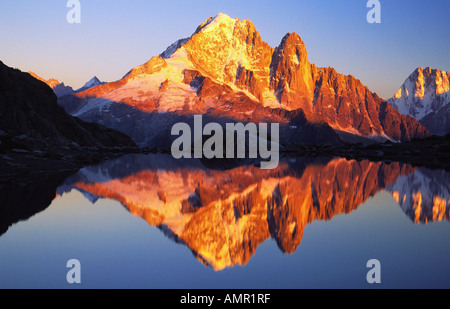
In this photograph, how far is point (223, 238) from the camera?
2334 cm

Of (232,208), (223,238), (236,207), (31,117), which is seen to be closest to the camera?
(223,238)

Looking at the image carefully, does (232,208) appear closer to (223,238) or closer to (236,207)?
(236,207)

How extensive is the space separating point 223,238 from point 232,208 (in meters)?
9.81

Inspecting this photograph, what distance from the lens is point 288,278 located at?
1677cm

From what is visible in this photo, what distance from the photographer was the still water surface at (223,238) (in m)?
16.8

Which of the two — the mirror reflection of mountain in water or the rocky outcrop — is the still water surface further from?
the rocky outcrop

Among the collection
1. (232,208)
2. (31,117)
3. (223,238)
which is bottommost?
(223,238)

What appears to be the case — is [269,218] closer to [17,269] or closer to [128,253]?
[128,253]

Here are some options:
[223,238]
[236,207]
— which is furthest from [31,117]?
[223,238]

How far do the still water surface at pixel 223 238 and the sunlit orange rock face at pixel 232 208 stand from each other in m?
0.10

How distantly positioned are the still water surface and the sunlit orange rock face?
96 millimetres

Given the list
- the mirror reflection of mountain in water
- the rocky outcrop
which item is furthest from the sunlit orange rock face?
the rocky outcrop

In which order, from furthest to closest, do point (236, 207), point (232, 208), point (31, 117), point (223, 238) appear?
point (31, 117) → point (236, 207) → point (232, 208) → point (223, 238)
